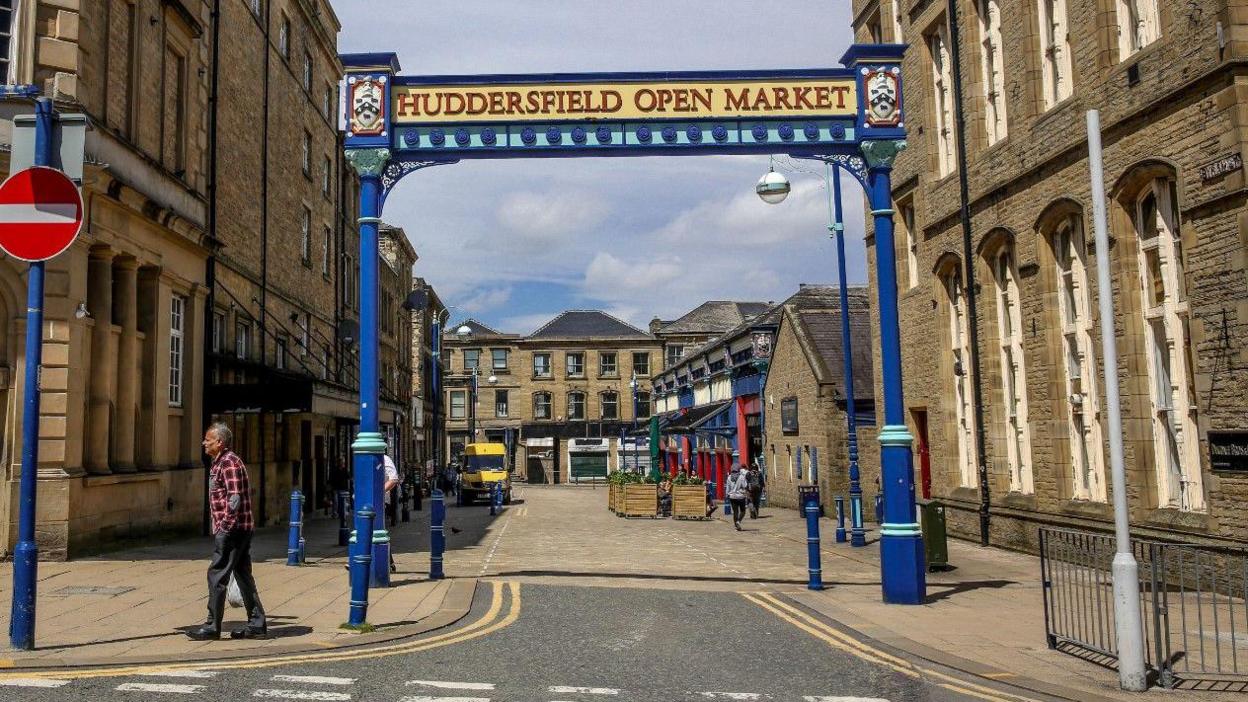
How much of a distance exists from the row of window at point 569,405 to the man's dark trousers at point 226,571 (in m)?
68.2

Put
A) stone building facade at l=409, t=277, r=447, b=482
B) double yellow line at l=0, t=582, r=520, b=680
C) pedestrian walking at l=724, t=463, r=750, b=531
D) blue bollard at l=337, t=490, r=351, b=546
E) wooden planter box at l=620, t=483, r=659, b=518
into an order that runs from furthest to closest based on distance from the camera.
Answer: stone building facade at l=409, t=277, r=447, b=482 < wooden planter box at l=620, t=483, r=659, b=518 < pedestrian walking at l=724, t=463, r=750, b=531 < blue bollard at l=337, t=490, r=351, b=546 < double yellow line at l=0, t=582, r=520, b=680

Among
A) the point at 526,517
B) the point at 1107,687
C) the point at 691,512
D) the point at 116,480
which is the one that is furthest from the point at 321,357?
the point at 1107,687

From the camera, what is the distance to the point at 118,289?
15.7 m

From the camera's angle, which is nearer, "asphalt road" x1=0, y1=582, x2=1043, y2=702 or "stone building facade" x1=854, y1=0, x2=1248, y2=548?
"asphalt road" x1=0, y1=582, x2=1043, y2=702

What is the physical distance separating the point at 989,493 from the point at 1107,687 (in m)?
11.2

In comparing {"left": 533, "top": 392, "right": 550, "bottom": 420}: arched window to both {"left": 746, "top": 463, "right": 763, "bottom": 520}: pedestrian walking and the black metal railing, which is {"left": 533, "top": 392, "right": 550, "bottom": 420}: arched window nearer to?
{"left": 746, "top": 463, "right": 763, "bottom": 520}: pedestrian walking

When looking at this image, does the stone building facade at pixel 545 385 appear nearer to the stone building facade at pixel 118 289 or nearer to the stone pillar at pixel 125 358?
the stone building facade at pixel 118 289

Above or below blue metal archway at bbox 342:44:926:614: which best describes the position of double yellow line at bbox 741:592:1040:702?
below

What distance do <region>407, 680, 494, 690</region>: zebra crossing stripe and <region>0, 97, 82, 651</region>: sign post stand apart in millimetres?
3277

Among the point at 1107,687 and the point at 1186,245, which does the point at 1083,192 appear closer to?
the point at 1186,245

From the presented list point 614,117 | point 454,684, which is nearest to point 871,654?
point 454,684

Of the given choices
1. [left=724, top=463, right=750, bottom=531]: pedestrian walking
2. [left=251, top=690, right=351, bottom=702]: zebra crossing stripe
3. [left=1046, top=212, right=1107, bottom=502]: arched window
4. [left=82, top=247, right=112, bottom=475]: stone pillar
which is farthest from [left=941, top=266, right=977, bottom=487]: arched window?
[left=251, top=690, right=351, bottom=702]: zebra crossing stripe

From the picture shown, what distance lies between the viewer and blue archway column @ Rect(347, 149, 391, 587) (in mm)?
11109

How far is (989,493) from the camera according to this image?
17.7 metres
